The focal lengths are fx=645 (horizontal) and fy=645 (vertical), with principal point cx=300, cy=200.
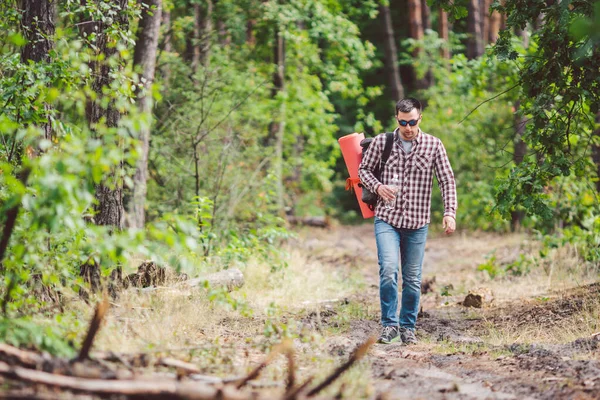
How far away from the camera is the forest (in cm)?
382

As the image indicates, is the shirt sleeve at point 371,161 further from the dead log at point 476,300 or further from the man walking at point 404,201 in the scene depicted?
the dead log at point 476,300

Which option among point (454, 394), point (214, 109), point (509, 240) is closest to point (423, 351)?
point (454, 394)

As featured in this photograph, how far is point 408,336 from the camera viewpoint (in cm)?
617

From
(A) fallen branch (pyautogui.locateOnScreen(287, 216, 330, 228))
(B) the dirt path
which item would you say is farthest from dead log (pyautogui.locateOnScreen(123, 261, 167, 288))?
(A) fallen branch (pyautogui.locateOnScreen(287, 216, 330, 228))

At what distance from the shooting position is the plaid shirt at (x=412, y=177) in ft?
19.9

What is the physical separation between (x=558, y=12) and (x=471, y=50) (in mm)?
14925

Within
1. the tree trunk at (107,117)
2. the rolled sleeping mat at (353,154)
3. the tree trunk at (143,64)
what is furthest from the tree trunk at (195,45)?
the rolled sleeping mat at (353,154)

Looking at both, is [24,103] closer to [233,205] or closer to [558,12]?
[558,12]

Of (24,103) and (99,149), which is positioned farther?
(24,103)

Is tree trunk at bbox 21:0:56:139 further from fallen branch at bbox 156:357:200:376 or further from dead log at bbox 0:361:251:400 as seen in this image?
dead log at bbox 0:361:251:400

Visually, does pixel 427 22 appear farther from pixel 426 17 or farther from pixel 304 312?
pixel 304 312

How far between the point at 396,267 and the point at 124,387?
11.0ft

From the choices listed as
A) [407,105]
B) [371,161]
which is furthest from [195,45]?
[407,105]

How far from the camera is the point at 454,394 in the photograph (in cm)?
430
